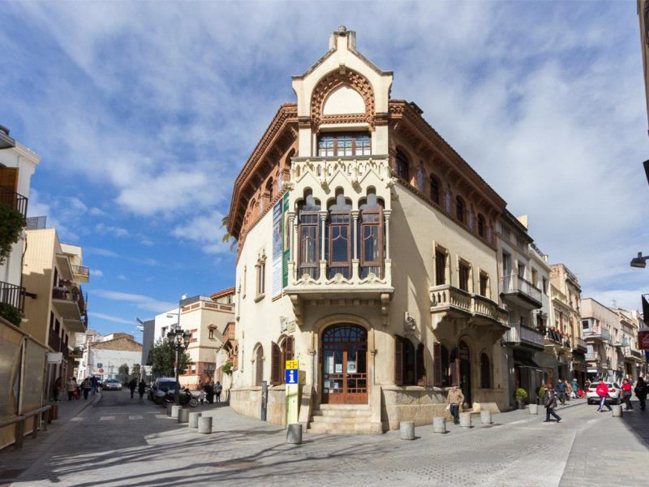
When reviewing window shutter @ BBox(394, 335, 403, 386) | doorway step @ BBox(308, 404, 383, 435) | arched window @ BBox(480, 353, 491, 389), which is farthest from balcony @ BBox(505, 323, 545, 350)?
doorway step @ BBox(308, 404, 383, 435)

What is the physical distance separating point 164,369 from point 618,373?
49.4 m

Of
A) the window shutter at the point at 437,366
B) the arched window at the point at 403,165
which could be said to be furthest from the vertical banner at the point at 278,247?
the window shutter at the point at 437,366

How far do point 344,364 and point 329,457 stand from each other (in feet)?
21.3

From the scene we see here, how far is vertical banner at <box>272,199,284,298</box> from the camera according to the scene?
2200 centimetres

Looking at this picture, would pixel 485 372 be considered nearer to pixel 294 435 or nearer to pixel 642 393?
pixel 642 393

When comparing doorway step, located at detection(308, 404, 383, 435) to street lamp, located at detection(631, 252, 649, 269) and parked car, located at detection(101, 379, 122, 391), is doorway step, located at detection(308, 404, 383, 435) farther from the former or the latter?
parked car, located at detection(101, 379, 122, 391)

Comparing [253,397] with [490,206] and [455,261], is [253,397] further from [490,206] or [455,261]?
[490,206]

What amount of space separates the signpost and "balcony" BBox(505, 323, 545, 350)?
1542 centimetres

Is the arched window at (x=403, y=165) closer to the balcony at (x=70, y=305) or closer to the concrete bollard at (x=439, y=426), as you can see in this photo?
the concrete bollard at (x=439, y=426)

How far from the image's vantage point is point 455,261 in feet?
83.3

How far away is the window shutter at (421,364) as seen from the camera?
20828mm

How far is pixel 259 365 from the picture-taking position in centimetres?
2464

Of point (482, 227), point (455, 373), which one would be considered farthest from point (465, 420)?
point (482, 227)

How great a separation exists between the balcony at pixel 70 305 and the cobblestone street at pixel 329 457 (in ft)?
54.5
